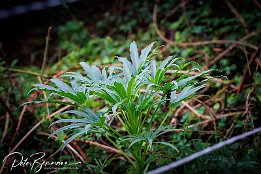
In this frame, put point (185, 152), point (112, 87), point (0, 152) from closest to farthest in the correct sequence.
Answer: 1. point (112, 87)
2. point (185, 152)
3. point (0, 152)

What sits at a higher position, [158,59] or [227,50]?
[158,59]

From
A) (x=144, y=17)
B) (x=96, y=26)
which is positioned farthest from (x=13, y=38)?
(x=144, y=17)

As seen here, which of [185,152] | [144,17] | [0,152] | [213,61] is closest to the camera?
[185,152]

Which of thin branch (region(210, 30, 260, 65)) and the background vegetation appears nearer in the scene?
the background vegetation

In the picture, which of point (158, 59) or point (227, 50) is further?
point (158, 59)

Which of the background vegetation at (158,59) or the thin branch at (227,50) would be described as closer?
the background vegetation at (158,59)

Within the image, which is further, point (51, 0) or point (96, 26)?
point (51, 0)

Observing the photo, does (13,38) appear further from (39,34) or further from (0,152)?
(0,152)

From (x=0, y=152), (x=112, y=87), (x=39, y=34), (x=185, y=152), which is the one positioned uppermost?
(x=39, y=34)
